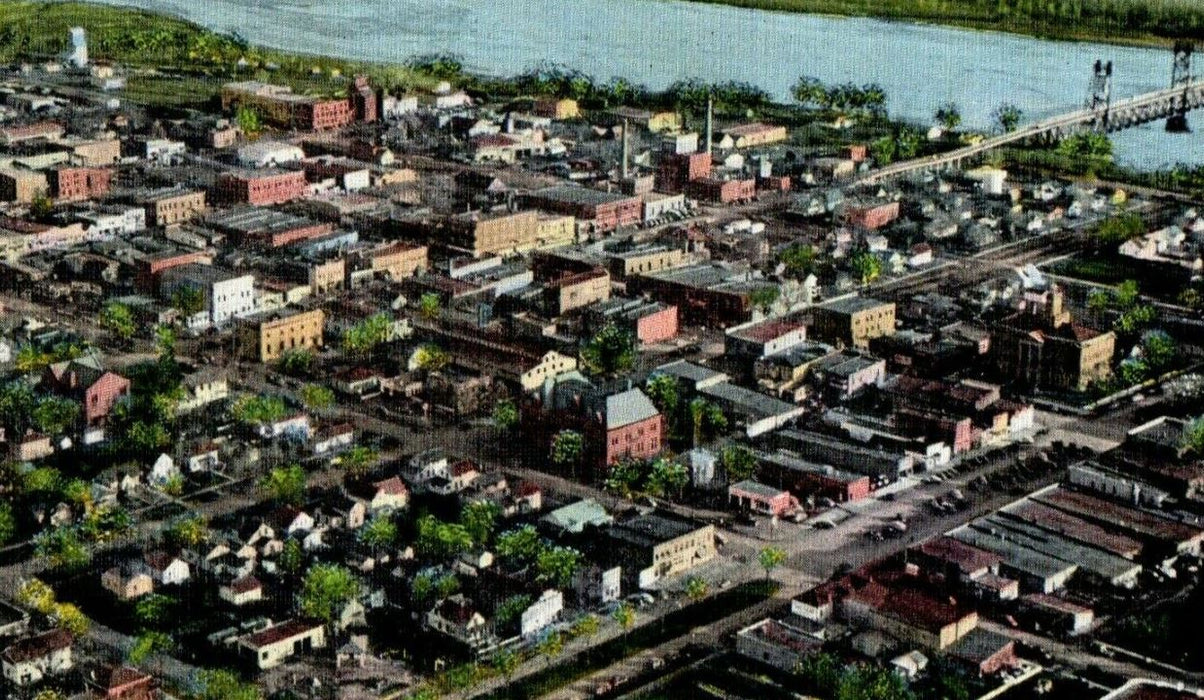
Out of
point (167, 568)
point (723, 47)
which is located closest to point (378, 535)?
point (167, 568)

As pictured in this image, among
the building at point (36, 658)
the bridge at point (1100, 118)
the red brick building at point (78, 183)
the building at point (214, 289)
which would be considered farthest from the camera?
the bridge at point (1100, 118)

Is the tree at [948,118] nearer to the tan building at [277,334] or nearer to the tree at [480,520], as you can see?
the tan building at [277,334]

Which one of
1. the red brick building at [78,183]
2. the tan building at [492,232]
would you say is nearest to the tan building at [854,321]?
the tan building at [492,232]

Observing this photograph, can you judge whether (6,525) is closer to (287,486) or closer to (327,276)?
(287,486)

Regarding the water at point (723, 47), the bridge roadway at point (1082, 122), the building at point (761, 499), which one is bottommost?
the building at point (761, 499)

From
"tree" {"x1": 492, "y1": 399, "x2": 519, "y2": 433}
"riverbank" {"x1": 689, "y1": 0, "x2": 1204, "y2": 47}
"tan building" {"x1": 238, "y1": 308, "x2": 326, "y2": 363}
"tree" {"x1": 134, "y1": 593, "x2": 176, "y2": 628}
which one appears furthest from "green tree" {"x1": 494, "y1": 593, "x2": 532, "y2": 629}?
"riverbank" {"x1": 689, "y1": 0, "x2": 1204, "y2": 47}

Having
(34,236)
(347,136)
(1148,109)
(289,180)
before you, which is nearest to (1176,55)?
(1148,109)
